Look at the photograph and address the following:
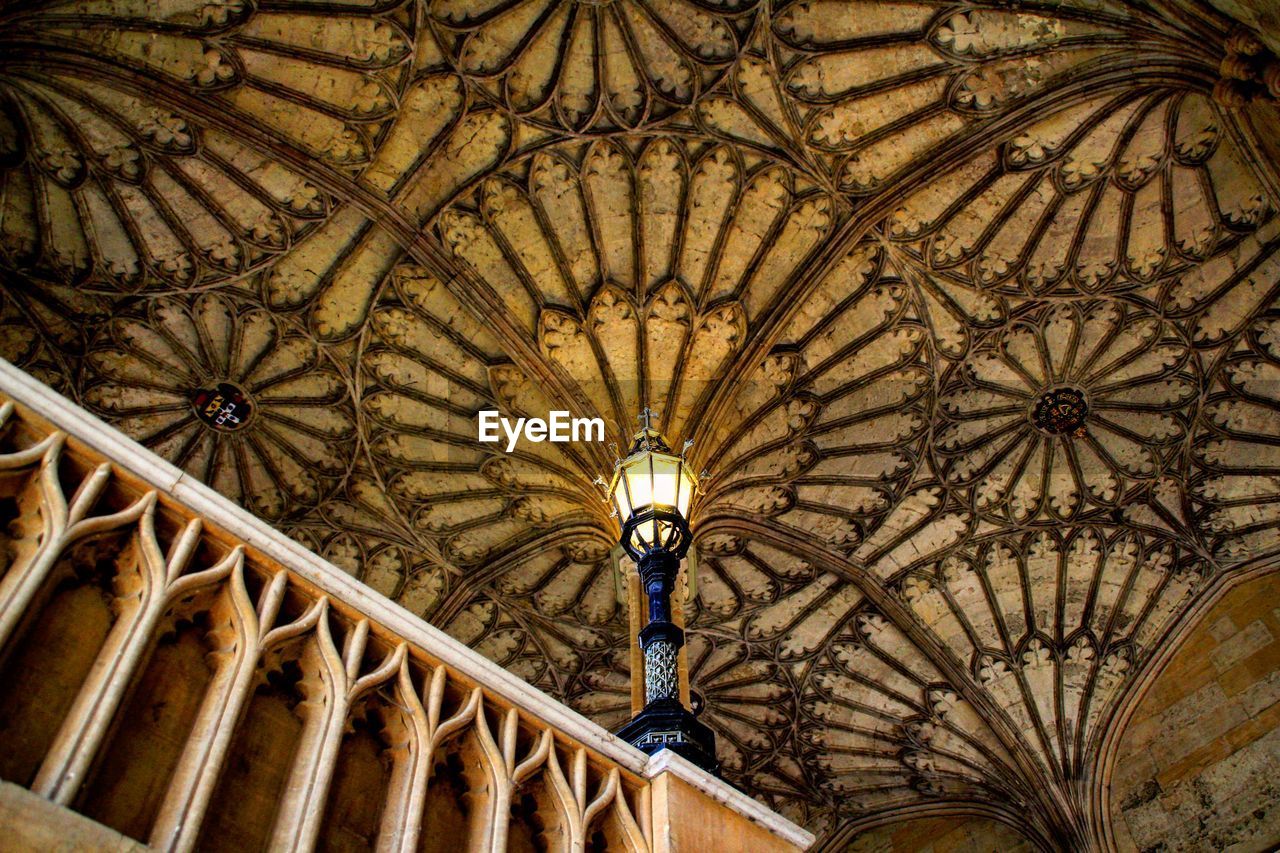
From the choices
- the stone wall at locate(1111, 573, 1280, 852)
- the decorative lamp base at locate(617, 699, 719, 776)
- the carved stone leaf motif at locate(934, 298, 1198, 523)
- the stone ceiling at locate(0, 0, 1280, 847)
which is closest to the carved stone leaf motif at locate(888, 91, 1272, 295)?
the stone ceiling at locate(0, 0, 1280, 847)

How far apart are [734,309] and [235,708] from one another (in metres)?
8.68

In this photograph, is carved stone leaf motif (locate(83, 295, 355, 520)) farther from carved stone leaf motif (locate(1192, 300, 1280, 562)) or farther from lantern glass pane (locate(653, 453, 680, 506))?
carved stone leaf motif (locate(1192, 300, 1280, 562))

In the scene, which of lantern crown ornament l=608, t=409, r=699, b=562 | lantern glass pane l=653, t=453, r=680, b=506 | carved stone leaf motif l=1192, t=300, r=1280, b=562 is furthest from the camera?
carved stone leaf motif l=1192, t=300, r=1280, b=562

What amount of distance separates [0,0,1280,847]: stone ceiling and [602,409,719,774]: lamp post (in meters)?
3.83

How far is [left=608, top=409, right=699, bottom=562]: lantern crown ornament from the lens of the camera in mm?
6104

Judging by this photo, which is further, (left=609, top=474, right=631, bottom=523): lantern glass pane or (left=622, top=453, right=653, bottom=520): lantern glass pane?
(left=609, top=474, right=631, bottom=523): lantern glass pane

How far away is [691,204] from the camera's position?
1049 cm

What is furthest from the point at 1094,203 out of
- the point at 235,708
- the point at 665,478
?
the point at 235,708

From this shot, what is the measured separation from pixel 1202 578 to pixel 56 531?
11.7 m

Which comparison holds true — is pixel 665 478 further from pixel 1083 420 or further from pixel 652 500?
pixel 1083 420

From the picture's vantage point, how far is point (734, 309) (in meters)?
10.9

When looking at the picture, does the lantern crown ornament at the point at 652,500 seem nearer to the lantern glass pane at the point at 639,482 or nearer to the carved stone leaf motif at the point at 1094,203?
the lantern glass pane at the point at 639,482

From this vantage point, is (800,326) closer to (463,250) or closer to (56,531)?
(463,250)

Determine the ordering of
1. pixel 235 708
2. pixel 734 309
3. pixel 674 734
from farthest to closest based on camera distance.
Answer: pixel 734 309
pixel 674 734
pixel 235 708
